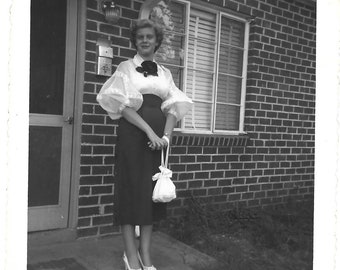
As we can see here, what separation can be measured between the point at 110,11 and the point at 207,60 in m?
1.59

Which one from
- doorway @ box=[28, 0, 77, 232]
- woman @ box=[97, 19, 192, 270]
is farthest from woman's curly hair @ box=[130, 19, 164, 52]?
doorway @ box=[28, 0, 77, 232]

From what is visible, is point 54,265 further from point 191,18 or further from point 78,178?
point 191,18

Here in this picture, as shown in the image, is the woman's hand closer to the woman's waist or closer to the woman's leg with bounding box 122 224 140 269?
the woman's waist

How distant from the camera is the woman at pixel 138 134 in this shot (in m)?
2.89

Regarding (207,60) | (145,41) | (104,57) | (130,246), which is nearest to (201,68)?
(207,60)

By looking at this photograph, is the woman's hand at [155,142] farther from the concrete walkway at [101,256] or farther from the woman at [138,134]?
the concrete walkway at [101,256]

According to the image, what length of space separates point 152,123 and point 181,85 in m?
1.80

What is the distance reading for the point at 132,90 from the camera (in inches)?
114

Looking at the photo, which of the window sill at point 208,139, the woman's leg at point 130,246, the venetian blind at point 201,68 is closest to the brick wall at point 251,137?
the window sill at point 208,139

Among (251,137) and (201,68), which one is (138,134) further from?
(251,137)

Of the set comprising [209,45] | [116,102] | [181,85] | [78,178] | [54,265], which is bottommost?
[54,265]

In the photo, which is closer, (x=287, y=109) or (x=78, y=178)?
(x=78, y=178)

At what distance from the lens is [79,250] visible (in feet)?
11.9

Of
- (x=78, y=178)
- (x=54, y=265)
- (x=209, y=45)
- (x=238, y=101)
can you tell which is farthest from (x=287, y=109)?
(x=54, y=265)
